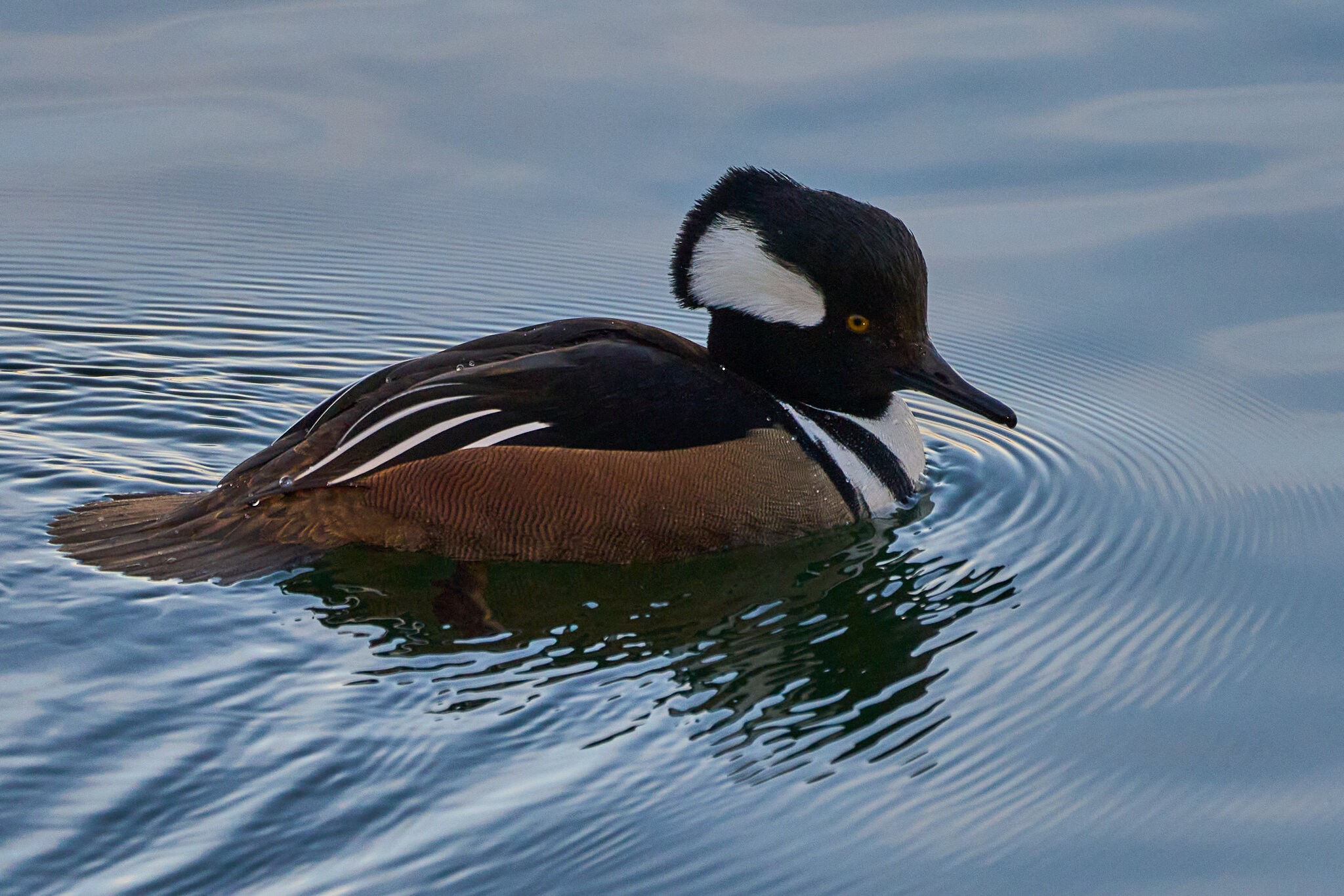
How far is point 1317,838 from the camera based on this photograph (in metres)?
5.03

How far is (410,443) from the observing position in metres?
6.55

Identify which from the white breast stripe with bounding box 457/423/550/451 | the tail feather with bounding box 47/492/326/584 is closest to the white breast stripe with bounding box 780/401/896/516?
the white breast stripe with bounding box 457/423/550/451

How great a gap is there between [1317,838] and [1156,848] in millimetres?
476

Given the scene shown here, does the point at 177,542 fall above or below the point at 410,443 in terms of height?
below

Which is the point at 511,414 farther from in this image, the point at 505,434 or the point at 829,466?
the point at 829,466

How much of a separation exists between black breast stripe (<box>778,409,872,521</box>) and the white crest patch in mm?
411

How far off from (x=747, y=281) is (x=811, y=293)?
10.2 inches

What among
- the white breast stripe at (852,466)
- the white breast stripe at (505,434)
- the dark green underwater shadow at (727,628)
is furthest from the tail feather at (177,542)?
the white breast stripe at (852,466)

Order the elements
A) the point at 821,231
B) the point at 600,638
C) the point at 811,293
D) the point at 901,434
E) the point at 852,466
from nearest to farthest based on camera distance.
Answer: the point at 600,638 → the point at 821,231 → the point at 811,293 → the point at 852,466 → the point at 901,434

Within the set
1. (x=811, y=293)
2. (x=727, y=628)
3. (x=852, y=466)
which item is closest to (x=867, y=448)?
(x=852, y=466)

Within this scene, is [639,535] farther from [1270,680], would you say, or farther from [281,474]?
[1270,680]

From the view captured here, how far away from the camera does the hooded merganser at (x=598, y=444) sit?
6516mm

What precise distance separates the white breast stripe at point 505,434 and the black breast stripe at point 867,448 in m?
1.27

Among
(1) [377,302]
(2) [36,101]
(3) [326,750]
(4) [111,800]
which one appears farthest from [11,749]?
(2) [36,101]
